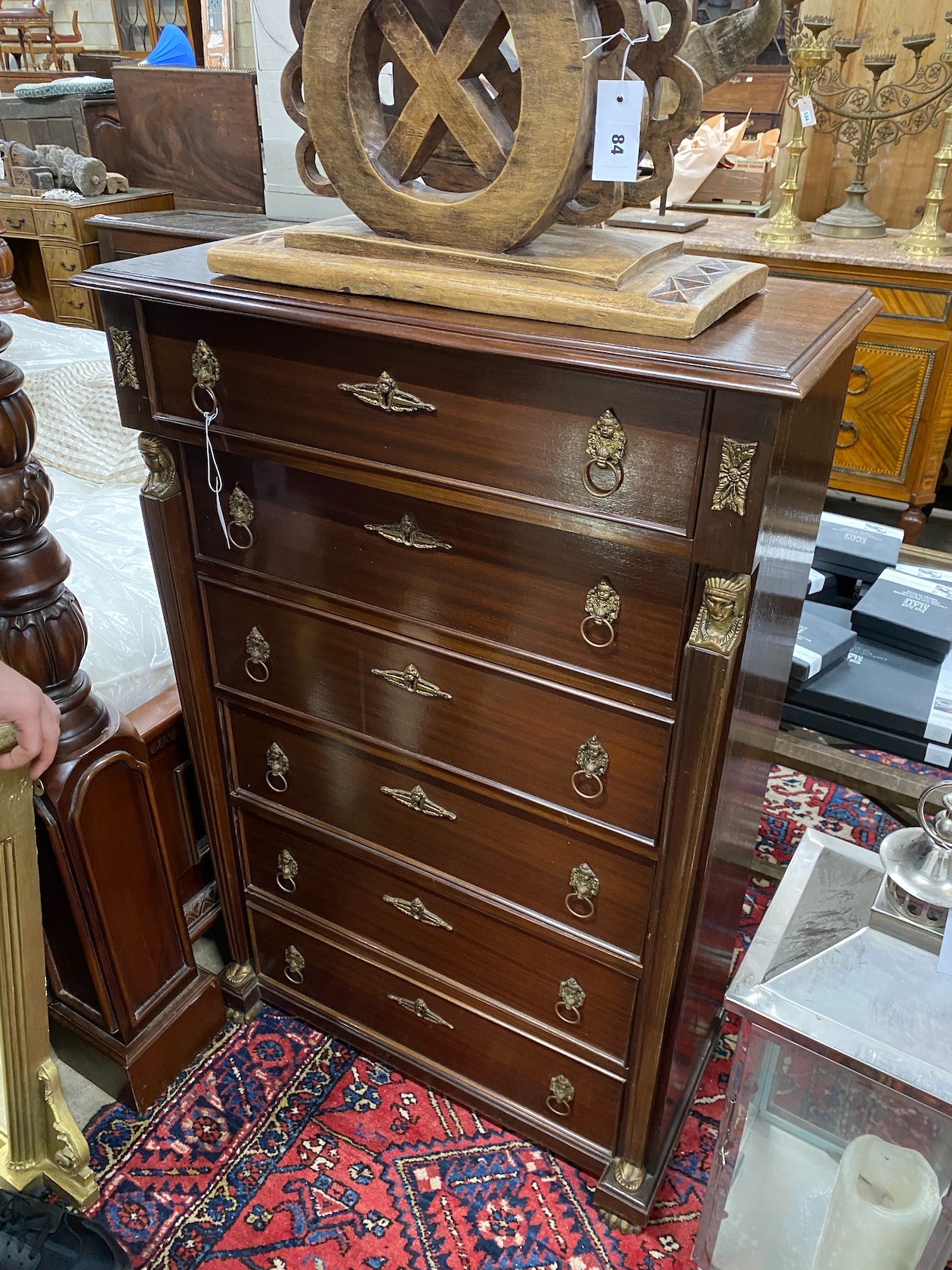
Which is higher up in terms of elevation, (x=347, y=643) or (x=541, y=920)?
(x=347, y=643)

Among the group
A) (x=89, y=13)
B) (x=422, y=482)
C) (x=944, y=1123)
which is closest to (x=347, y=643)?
(x=422, y=482)

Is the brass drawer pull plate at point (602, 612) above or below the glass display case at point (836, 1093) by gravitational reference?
above

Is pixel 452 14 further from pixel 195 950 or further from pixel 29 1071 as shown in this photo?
pixel 195 950

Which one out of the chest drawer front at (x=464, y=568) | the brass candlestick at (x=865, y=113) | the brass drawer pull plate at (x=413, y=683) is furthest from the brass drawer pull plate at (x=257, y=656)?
the brass candlestick at (x=865, y=113)

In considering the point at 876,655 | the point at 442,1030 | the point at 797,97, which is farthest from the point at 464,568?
the point at 797,97

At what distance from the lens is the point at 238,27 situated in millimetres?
4434

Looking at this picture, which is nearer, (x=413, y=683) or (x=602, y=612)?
(x=602, y=612)

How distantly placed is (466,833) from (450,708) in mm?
200

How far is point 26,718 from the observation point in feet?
3.34

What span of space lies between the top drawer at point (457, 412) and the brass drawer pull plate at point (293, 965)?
948 millimetres

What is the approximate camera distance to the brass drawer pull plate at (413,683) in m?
1.21

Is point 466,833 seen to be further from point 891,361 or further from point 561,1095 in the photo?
point 891,361

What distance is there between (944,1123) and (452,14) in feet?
4.37

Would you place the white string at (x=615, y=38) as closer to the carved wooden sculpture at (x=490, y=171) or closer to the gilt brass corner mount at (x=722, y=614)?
the carved wooden sculpture at (x=490, y=171)
